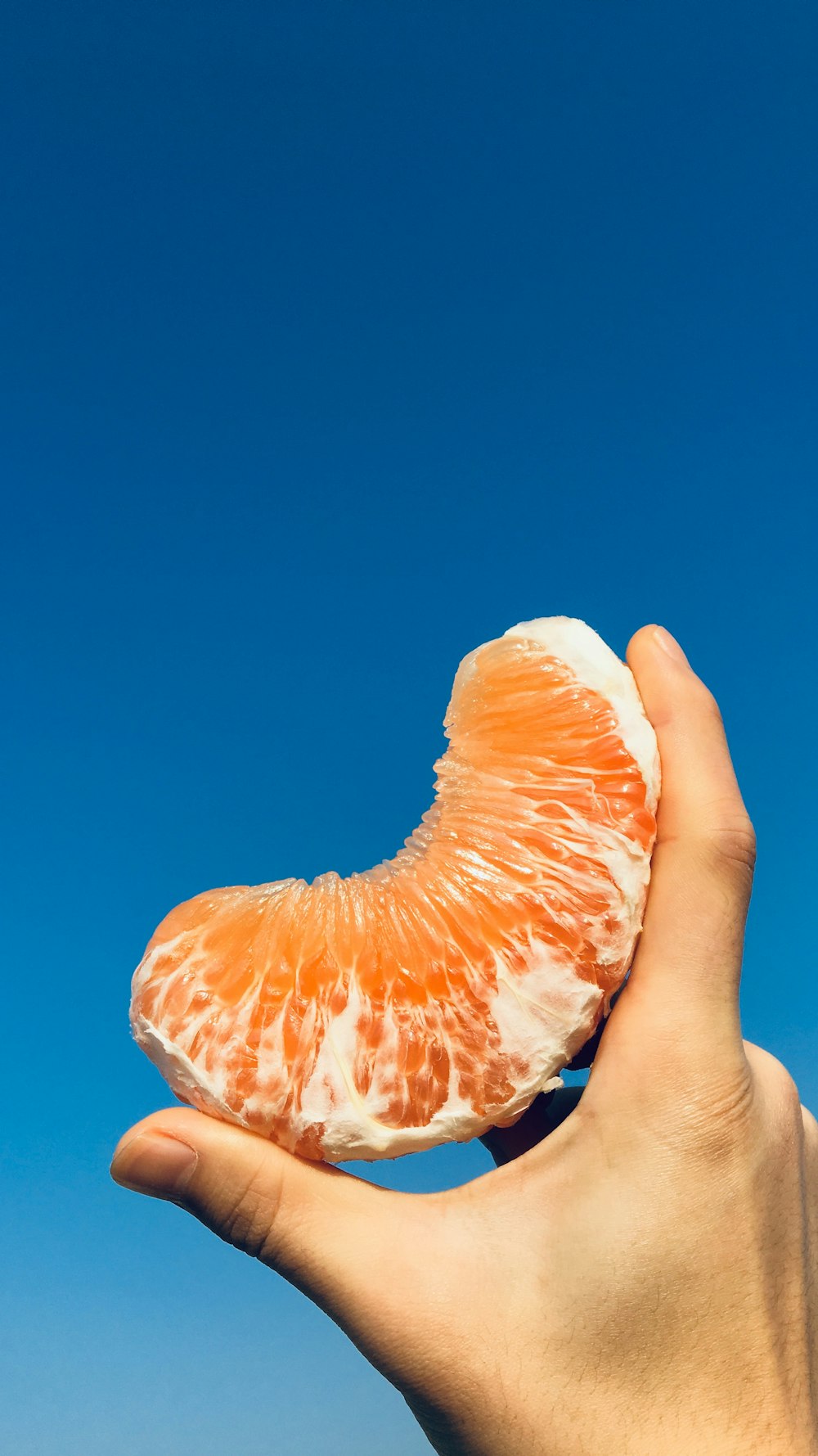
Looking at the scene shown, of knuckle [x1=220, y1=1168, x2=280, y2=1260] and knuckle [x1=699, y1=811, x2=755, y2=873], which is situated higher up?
knuckle [x1=699, y1=811, x2=755, y2=873]

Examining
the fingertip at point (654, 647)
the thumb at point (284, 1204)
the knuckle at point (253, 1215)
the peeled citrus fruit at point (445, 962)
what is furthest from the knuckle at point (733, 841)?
the knuckle at point (253, 1215)

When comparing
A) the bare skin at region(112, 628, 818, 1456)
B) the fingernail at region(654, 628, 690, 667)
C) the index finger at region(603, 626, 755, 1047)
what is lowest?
the bare skin at region(112, 628, 818, 1456)

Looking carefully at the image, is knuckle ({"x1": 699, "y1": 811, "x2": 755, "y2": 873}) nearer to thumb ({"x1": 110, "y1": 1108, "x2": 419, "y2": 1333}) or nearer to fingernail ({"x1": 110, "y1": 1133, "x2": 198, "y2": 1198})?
thumb ({"x1": 110, "y1": 1108, "x2": 419, "y2": 1333})

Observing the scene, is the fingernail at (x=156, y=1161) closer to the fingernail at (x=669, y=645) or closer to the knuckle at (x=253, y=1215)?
the knuckle at (x=253, y=1215)

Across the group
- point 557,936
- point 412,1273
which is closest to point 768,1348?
point 412,1273

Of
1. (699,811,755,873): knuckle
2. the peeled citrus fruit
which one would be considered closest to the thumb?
the peeled citrus fruit

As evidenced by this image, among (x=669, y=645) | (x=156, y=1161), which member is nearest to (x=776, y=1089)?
(x=669, y=645)
